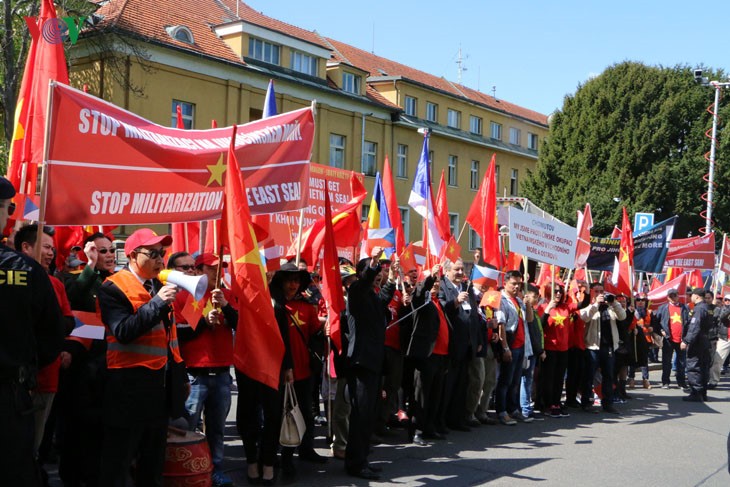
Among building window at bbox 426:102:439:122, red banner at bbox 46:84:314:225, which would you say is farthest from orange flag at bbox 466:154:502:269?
building window at bbox 426:102:439:122

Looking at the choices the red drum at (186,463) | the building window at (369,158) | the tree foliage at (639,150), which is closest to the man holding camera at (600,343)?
the red drum at (186,463)

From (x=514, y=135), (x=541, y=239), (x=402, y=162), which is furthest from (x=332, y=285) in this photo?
(x=514, y=135)

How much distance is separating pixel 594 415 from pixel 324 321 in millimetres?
5370

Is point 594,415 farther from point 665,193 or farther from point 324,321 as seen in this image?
point 665,193

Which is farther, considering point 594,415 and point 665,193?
point 665,193

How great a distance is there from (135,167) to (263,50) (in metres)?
25.4

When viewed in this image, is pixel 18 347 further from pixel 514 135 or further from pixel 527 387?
pixel 514 135

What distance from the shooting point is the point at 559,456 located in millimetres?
8195

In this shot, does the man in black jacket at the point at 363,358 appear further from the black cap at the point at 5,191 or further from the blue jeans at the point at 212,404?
the black cap at the point at 5,191

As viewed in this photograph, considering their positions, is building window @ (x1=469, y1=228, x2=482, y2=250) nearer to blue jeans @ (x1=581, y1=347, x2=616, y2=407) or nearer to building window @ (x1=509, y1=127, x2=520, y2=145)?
building window @ (x1=509, y1=127, x2=520, y2=145)

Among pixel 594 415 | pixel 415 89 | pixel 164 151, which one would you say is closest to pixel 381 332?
pixel 164 151

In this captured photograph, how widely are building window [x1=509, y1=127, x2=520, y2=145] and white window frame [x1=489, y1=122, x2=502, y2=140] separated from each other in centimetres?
117

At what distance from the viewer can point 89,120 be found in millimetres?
5688

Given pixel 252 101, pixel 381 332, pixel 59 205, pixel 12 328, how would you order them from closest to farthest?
pixel 12 328
pixel 59 205
pixel 381 332
pixel 252 101
